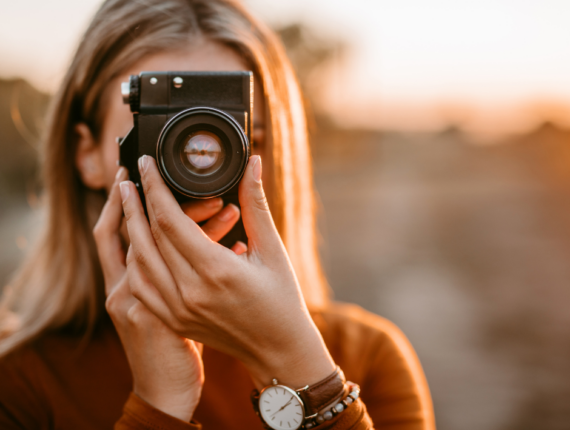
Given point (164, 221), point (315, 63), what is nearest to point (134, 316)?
point (164, 221)

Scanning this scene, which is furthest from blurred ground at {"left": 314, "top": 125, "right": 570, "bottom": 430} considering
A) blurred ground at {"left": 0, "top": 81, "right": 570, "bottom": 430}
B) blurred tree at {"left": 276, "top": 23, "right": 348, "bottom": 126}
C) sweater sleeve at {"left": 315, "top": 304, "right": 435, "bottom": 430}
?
blurred tree at {"left": 276, "top": 23, "right": 348, "bottom": 126}

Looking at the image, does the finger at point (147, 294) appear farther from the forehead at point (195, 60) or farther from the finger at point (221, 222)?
the forehead at point (195, 60)

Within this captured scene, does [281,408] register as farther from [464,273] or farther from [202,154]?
[464,273]

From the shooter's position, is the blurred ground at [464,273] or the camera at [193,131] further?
the blurred ground at [464,273]

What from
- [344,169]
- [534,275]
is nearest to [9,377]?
[534,275]

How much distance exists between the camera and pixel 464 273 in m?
6.92

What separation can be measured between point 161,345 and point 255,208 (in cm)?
46

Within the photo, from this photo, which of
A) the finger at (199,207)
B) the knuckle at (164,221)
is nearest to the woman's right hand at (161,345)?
the finger at (199,207)

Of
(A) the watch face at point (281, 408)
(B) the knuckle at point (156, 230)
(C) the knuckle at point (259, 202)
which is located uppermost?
(C) the knuckle at point (259, 202)

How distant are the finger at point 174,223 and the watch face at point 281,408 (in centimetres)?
37

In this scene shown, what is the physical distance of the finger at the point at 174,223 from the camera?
1.09 m

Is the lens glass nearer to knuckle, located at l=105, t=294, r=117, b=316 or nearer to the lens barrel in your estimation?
the lens barrel

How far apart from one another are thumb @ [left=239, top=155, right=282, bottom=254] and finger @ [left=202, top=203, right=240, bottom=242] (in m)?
0.11

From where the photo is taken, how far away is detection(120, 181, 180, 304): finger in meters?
1.17
